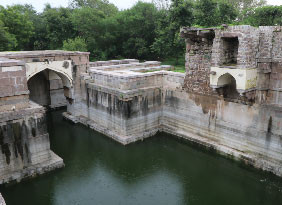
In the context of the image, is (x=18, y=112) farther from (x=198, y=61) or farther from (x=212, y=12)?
(x=212, y=12)

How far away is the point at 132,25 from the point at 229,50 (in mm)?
15730

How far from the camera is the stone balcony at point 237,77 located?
9.36 m

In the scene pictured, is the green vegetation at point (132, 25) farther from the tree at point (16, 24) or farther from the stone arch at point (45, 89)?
the stone arch at point (45, 89)

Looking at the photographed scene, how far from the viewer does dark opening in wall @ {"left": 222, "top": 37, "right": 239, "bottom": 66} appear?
394 inches

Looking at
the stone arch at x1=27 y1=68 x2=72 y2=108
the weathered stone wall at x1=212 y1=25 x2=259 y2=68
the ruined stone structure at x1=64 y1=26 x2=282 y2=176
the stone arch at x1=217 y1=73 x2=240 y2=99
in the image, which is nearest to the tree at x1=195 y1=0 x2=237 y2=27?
the ruined stone structure at x1=64 y1=26 x2=282 y2=176

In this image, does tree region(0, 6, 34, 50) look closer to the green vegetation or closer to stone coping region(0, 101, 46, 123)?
the green vegetation

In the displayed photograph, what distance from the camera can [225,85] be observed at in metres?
10.8

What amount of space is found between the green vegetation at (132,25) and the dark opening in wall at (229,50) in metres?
6.77

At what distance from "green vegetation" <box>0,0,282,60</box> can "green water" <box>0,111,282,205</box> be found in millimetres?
7691

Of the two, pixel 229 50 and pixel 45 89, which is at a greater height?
pixel 229 50

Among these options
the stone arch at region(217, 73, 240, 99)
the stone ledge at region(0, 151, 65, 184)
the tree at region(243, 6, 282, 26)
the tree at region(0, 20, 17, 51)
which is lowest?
the stone ledge at region(0, 151, 65, 184)

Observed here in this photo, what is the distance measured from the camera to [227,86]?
35.9 ft

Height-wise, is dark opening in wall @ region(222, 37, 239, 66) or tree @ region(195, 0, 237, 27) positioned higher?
tree @ region(195, 0, 237, 27)

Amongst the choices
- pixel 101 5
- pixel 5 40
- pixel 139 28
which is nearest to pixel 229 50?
pixel 139 28
